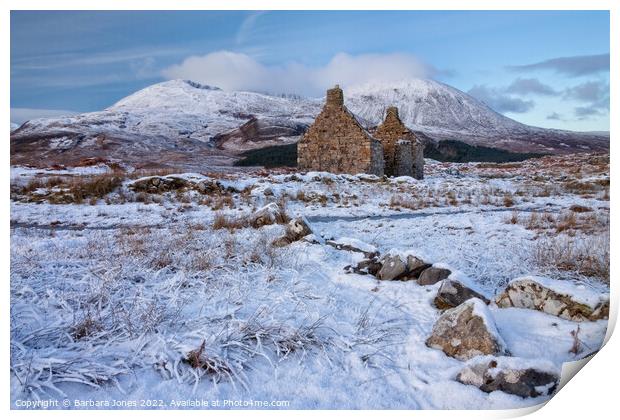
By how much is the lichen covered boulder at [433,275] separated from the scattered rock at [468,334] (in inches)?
42.0

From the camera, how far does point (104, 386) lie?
2.79m

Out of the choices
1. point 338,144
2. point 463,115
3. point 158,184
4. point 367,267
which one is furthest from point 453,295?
point 338,144

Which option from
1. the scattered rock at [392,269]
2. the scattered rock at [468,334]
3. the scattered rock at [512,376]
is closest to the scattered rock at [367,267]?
the scattered rock at [392,269]

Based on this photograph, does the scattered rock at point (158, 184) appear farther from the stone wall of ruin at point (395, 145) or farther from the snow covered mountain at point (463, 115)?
the stone wall of ruin at point (395, 145)

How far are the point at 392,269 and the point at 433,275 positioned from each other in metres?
0.44

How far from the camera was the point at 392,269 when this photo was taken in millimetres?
4633

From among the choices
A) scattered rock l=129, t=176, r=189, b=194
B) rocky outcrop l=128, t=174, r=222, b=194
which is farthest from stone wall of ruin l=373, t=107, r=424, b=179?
scattered rock l=129, t=176, r=189, b=194

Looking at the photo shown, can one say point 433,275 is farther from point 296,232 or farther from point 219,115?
point 219,115

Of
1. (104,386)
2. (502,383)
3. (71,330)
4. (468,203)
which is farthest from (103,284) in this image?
(468,203)

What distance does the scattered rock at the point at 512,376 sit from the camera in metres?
2.79

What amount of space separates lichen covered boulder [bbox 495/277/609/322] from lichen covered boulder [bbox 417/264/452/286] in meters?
0.66

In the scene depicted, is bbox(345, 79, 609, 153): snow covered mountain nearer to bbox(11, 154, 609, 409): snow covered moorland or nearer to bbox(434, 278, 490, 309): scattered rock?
bbox(11, 154, 609, 409): snow covered moorland

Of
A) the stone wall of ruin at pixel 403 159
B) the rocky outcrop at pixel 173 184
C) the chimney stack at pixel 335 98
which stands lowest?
the rocky outcrop at pixel 173 184
